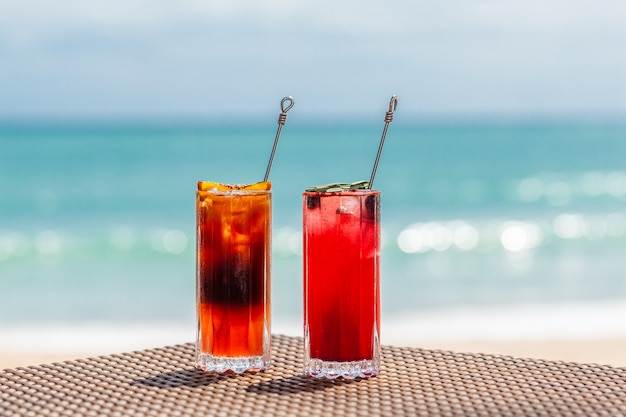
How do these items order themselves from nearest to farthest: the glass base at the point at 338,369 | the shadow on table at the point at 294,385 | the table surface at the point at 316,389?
1. the table surface at the point at 316,389
2. the shadow on table at the point at 294,385
3. the glass base at the point at 338,369

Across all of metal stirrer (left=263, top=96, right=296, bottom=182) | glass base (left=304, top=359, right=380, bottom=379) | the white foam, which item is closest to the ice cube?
metal stirrer (left=263, top=96, right=296, bottom=182)

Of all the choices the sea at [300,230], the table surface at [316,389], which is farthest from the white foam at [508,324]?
the table surface at [316,389]

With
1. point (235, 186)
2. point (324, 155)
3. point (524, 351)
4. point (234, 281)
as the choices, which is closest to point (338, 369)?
point (234, 281)

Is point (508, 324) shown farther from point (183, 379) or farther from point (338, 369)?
point (183, 379)

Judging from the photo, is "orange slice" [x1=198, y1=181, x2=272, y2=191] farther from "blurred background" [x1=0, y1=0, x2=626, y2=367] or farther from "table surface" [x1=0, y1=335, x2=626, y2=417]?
"blurred background" [x1=0, y1=0, x2=626, y2=367]

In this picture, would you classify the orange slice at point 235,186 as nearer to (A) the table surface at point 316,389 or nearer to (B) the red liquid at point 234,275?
(B) the red liquid at point 234,275

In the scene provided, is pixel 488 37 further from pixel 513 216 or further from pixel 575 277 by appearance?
pixel 575 277
